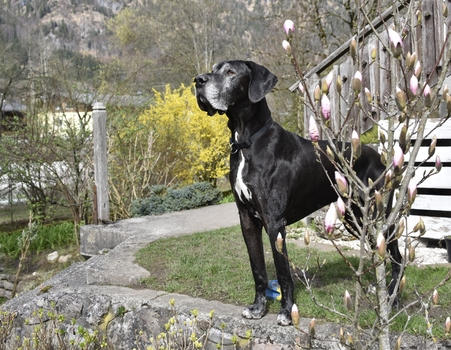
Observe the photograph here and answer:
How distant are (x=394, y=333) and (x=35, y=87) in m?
10.1

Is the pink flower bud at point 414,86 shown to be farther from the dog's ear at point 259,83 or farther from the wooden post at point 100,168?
the wooden post at point 100,168

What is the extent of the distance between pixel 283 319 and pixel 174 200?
17.8 ft

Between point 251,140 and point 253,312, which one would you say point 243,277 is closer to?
point 253,312

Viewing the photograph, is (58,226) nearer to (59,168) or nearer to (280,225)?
(59,168)

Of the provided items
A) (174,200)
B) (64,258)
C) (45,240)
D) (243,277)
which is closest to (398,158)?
(243,277)

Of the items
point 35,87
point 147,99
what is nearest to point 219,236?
point 147,99

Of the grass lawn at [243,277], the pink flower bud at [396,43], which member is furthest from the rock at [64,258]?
the pink flower bud at [396,43]

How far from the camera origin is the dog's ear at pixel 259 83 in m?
3.11

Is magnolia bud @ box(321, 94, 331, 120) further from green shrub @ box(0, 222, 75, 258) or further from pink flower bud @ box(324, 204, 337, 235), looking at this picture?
green shrub @ box(0, 222, 75, 258)

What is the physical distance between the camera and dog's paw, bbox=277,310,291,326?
3086mm

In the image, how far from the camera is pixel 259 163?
124 inches

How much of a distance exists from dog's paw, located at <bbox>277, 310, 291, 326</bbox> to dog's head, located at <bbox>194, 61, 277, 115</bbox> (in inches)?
55.3

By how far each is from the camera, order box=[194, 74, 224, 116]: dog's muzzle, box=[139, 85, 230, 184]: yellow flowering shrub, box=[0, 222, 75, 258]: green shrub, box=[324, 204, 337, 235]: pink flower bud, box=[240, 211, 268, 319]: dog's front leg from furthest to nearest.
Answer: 1. box=[139, 85, 230, 184]: yellow flowering shrub
2. box=[0, 222, 75, 258]: green shrub
3. box=[240, 211, 268, 319]: dog's front leg
4. box=[194, 74, 224, 116]: dog's muzzle
5. box=[324, 204, 337, 235]: pink flower bud

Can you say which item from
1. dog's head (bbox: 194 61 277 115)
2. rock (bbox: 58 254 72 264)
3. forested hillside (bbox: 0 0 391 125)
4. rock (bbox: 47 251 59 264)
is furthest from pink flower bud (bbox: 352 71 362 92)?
rock (bbox: 47 251 59 264)
